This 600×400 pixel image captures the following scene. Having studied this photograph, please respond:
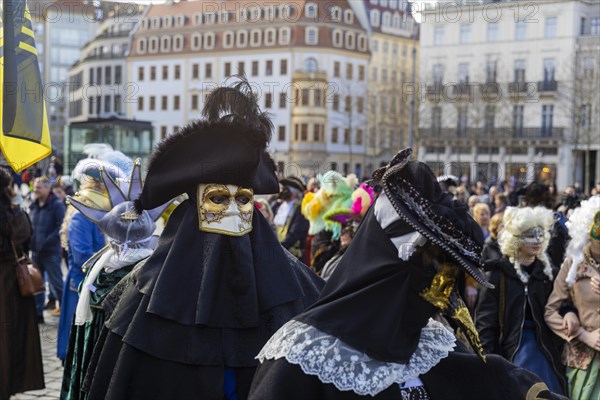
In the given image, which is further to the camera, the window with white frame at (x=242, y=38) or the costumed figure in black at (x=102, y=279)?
the window with white frame at (x=242, y=38)

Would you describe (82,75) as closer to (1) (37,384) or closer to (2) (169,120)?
(2) (169,120)

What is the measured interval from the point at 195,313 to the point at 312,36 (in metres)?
59.1

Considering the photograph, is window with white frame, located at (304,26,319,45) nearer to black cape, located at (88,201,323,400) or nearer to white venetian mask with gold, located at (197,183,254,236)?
white venetian mask with gold, located at (197,183,254,236)

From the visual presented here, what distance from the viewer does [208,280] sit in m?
3.76

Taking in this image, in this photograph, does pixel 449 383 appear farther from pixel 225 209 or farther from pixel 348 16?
pixel 348 16

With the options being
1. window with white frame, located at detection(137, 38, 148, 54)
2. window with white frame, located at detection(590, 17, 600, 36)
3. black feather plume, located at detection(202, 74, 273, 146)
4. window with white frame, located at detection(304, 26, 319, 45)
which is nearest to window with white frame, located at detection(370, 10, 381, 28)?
window with white frame, located at detection(304, 26, 319, 45)

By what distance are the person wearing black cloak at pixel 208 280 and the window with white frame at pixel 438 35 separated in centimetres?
5276

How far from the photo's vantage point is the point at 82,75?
254 ft

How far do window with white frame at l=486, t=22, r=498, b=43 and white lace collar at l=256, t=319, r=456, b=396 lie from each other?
52106mm

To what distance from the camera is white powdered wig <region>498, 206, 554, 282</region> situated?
6.12m

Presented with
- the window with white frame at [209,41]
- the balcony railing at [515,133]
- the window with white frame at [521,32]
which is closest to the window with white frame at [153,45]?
the window with white frame at [209,41]

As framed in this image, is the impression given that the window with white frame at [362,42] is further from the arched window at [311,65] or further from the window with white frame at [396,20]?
the arched window at [311,65]

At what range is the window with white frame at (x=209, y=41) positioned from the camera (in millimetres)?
62750

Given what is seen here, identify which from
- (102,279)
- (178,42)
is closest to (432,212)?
(102,279)
